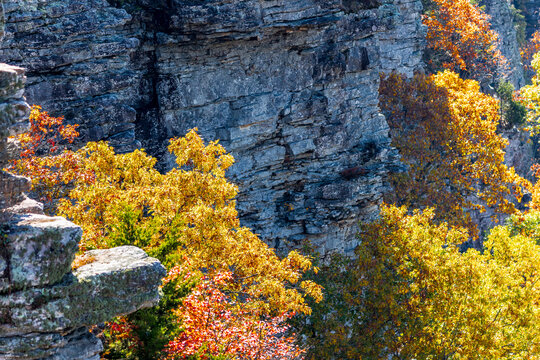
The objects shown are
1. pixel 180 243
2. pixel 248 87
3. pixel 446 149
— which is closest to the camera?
pixel 180 243

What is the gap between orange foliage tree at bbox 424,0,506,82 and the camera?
161ft

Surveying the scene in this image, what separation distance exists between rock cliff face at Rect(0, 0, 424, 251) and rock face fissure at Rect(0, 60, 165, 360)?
14.9 meters

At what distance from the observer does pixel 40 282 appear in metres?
11.3

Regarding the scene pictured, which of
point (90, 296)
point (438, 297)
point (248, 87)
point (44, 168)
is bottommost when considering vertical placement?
point (438, 297)

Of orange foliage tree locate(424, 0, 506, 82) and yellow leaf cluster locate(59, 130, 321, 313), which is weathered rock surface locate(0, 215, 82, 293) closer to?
yellow leaf cluster locate(59, 130, 321, 313)

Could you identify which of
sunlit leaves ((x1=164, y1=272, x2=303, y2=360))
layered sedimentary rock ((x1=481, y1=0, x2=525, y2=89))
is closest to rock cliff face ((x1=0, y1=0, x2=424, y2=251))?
Result: sunlit leaves ((x1=164, y1=272, x2=303, y2=360))

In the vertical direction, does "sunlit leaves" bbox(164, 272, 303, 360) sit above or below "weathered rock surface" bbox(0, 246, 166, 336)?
below

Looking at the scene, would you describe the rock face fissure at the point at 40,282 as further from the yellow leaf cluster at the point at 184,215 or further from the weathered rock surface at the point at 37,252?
the yellow leaf cluster at the point at 184,215

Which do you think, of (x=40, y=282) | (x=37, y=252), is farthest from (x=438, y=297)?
(x=37, y=252)

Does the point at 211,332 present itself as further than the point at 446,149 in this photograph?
No

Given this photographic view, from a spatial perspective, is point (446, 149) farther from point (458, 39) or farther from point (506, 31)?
point (506, 31)

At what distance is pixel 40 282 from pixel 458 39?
1839 inches

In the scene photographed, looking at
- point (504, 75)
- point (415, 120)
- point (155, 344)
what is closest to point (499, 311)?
point (155, 344)

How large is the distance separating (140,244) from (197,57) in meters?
16.4
